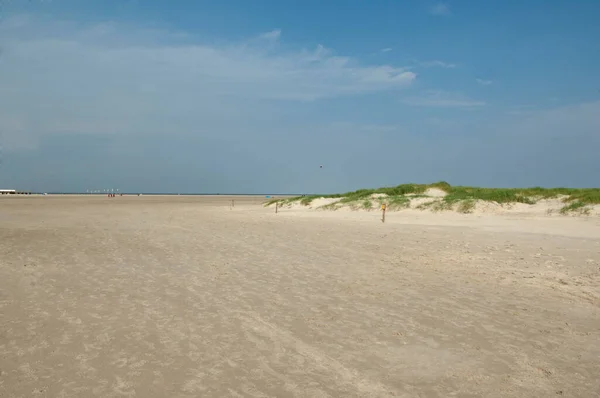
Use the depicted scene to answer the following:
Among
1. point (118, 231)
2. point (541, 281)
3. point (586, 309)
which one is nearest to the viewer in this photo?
point (586, 309)

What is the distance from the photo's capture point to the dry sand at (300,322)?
195 inches

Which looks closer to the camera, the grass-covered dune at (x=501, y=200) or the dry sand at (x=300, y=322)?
the dry sand at (x=300, y=322)

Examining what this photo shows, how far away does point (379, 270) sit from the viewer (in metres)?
11.4

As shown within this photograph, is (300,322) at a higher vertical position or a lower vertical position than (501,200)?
lower

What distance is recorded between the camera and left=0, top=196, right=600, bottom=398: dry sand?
4.96m

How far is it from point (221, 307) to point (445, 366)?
3990mm

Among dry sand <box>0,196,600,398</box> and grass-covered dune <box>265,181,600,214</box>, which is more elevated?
grass-covered dune <box>265,181,600,214</box>

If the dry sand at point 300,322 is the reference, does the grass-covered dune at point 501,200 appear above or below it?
above

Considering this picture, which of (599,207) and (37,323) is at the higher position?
(599,207)

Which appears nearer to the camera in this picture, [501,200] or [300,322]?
[300,322]

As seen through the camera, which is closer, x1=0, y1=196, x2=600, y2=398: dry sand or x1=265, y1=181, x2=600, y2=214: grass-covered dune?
x1=0, y1=196, x2=600, y2=398: dry sand

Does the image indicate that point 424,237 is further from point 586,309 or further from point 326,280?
point 586,309

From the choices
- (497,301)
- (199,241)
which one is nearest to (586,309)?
(497,301)

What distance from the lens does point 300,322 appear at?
711 centimetres
